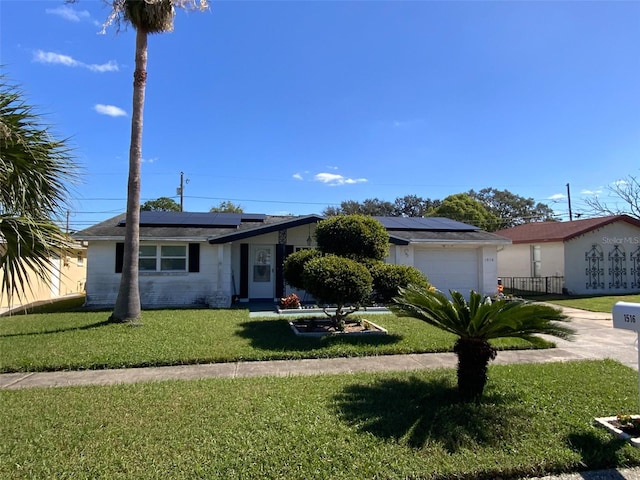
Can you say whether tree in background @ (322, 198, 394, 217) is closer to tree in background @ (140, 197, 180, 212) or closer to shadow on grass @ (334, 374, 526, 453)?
tree in background @ (140, 197, 180, 212)

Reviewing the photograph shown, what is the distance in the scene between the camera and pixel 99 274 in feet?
49.6

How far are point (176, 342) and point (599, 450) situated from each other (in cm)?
737

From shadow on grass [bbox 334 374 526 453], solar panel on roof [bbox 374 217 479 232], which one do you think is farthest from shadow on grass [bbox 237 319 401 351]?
solar panel on roof [bbox 374 217 479 232]

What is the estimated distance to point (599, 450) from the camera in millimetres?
3818

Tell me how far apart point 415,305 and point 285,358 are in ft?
9.84

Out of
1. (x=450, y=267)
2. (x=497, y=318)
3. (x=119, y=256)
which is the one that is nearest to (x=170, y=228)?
(x=119, y=256)

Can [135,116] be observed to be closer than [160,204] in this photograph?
Yes

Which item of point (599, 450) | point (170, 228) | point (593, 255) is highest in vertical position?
point (170, 228)

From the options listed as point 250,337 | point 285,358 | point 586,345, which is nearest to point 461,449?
point 285,358

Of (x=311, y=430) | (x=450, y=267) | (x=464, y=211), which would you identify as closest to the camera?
(x=311, y=430)

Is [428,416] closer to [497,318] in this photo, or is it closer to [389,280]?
[497,318]

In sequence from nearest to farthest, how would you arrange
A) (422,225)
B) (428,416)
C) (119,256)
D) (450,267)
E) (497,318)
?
(428,416)
(497,318)
(119,256)
(450,267)
(422,225)

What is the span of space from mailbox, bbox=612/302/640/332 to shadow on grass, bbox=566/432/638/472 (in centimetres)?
114

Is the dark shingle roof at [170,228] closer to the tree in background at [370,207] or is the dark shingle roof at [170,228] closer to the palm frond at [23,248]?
the palm frond at [23,248]
